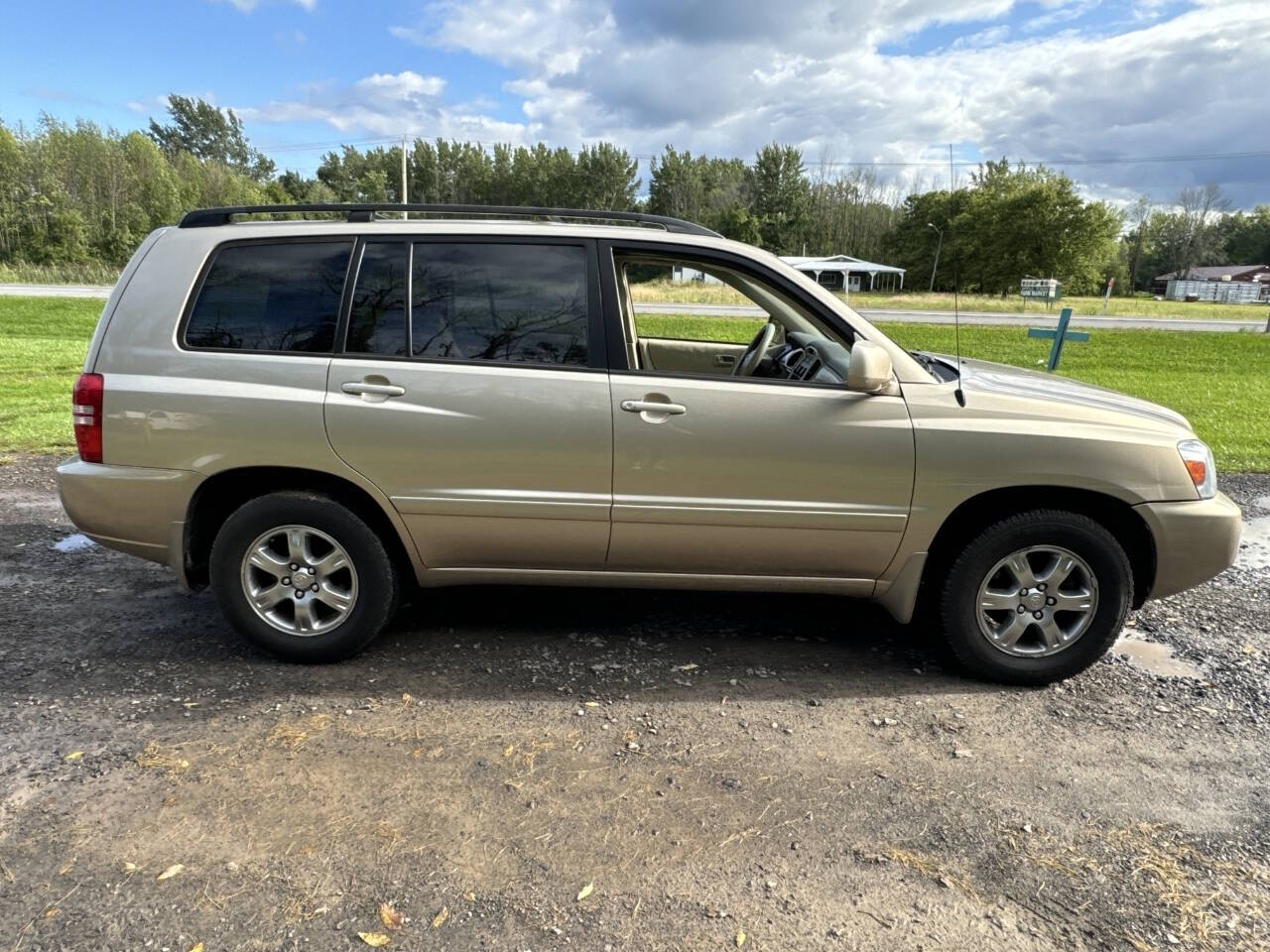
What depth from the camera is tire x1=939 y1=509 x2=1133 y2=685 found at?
136 inches

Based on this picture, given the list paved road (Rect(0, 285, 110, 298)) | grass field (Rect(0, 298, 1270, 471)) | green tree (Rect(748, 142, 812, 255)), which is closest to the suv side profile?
grass field (Rect(0, 298, 1270, 471))

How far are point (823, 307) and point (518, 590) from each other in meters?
2.28

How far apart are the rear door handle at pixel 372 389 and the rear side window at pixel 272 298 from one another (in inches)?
8.6

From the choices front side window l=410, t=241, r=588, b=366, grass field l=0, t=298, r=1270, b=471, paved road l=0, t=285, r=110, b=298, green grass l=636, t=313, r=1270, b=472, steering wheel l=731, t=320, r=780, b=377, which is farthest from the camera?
paved road l=0, t=285, r=110, b=298

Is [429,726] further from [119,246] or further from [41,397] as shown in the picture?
[119,246]

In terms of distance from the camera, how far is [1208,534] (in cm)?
346

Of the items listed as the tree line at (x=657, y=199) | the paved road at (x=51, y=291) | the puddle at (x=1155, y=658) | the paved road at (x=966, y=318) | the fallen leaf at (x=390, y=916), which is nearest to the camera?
the fallen leaf at (x=390, y=916)

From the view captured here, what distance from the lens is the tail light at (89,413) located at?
3.46 meters

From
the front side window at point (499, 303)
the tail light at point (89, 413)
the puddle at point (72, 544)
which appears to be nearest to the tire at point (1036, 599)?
the front side window at point (499, 303)

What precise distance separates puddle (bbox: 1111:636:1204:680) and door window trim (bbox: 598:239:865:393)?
2009 mm

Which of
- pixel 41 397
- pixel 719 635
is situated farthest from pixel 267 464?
pixel 41 397

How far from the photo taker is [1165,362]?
16203mm

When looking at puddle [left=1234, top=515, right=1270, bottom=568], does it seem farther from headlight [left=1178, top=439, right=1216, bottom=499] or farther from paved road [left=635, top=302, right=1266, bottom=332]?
paved road [left=635, top=302, right=1266, bottom=332]

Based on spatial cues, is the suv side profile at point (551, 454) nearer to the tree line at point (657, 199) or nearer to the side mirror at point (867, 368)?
the side mirror at point (867, 368)
